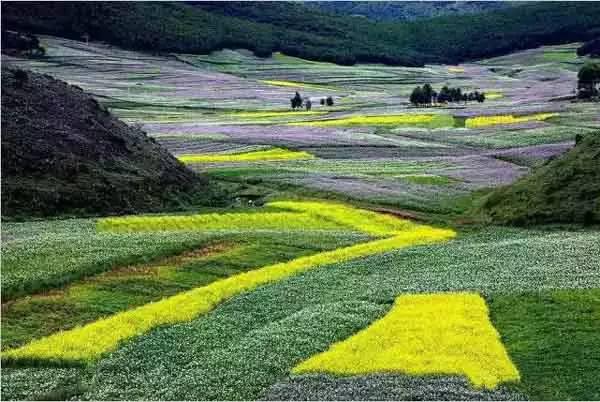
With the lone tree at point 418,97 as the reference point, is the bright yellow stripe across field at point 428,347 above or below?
below

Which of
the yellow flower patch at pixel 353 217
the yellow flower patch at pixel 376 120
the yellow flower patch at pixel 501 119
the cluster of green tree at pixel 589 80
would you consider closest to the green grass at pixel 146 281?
the yellow flower patch at pixel 353 217

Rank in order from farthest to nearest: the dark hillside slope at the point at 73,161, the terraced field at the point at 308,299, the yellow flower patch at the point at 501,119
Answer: the yellow flower patch at the point at 501,119, the dark hillside slope at the point at 73,161, the terraced field at the point at 308,299

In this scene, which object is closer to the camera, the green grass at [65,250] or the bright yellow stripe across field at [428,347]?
the bright yellow stripe across field at [428,347]

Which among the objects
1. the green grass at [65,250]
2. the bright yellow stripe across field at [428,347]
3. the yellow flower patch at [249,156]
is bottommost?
the yellow flower patch at [249,156]

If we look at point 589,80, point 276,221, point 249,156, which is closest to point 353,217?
→ point 276,221

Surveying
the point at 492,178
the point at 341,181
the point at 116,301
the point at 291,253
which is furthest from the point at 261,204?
the point at 116,301

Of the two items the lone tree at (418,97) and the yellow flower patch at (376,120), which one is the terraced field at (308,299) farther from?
the lone tree at (418,97)

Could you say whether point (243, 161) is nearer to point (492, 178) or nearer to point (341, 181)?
point (341, 181)
